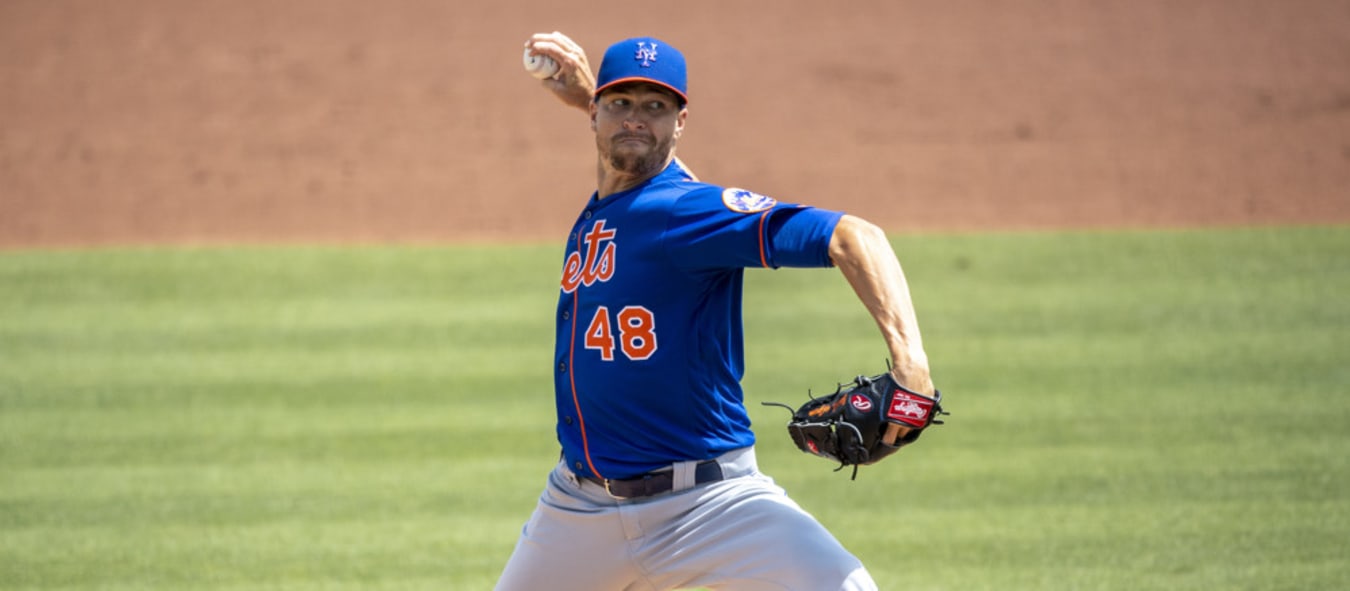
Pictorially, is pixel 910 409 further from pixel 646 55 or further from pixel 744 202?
pixel 646 55

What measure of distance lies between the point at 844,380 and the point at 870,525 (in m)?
2.21

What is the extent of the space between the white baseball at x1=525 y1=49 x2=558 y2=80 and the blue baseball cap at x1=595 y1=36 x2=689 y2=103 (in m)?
0.57

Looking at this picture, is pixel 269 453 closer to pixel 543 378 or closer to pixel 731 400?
pixel 543 378

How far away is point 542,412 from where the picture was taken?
808 centimetres

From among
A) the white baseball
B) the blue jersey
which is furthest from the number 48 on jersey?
the white baseball

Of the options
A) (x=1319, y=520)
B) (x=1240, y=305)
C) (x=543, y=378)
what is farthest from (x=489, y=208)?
(x=1319, y=520)

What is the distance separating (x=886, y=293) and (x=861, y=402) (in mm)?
243

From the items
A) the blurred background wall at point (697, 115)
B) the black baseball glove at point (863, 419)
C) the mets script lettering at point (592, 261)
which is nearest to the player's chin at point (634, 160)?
the mets script lettering at point (592, 261)

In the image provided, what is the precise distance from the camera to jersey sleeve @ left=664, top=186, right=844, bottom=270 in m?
3.03

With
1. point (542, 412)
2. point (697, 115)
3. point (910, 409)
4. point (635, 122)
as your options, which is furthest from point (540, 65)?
point (697, 115)

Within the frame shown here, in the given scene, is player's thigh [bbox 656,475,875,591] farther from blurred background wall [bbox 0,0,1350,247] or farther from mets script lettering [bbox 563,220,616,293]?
blurred background wall [bbox 0,0,1350,247]

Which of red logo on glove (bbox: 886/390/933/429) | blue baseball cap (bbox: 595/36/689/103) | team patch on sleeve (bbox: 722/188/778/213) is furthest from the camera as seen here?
blue baseball cap (bbox: 595/36/689/103)

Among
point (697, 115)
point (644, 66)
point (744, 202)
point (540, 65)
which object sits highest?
point (697, 115)

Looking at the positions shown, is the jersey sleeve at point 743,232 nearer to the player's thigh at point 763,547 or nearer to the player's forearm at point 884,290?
the player's forearm at point 884,290
